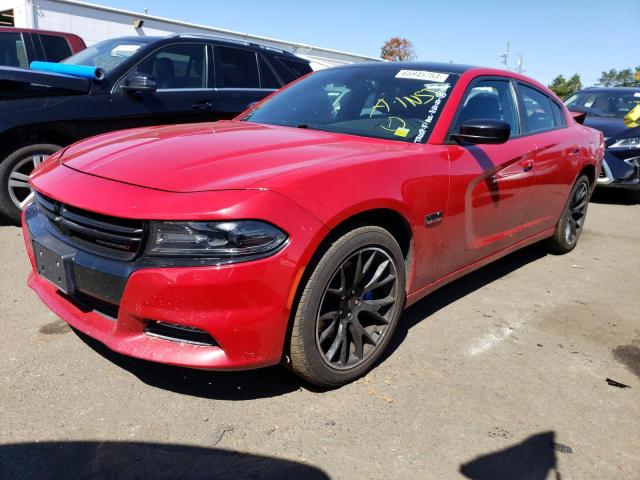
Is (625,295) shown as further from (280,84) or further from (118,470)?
(280,84)

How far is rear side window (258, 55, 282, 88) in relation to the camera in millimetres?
6172

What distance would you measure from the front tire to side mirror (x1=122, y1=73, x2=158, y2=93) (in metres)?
3.13

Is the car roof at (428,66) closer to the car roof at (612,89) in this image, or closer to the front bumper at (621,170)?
the front bumper at (621,170)

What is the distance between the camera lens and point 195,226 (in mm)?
2012

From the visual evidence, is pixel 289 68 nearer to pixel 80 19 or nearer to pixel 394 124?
pixel 394 124

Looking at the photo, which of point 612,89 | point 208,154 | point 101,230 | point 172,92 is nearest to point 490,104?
point 208,154

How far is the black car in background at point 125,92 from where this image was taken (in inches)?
179

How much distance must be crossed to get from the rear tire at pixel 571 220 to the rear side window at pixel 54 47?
7151 millimetres

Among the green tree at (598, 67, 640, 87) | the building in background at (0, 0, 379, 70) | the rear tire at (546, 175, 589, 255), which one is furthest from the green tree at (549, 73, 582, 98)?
the rear tire at (546, 175, 589, 255)

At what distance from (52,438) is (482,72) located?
320 cm

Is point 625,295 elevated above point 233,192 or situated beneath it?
situated beneath

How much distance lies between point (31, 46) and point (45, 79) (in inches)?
152

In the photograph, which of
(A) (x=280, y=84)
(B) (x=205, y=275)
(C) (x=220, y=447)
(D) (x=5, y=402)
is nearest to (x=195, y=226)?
(B) (x=205, y=275)

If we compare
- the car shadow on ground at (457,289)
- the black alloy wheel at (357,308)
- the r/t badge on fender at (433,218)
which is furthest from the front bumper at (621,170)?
the black alloy wheel at (357,308)
